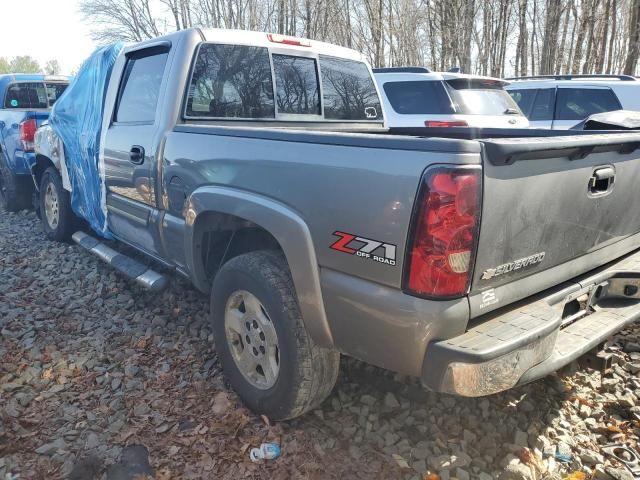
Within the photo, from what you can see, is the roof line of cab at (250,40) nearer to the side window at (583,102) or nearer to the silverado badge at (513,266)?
the silverado badge at (513,266)

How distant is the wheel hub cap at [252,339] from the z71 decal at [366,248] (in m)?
0.70

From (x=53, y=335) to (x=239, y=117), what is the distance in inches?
80.1

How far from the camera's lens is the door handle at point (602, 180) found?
7.31 ft

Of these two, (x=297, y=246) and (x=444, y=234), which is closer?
(x=444, y=234)

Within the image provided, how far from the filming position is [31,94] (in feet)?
25.5

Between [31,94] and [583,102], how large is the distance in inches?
339

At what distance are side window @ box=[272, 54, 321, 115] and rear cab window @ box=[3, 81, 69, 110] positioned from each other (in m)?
5.80

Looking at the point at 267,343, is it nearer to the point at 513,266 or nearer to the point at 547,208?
the point at 513,266

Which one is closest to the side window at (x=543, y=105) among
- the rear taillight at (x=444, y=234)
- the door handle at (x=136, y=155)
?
the door handle at (x=136, y=155)

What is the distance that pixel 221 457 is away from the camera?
2467 mm

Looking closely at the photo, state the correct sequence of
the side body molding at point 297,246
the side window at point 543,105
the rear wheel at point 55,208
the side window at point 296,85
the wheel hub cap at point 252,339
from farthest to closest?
1. the side window at point 543,105
2. the rear wheel at point 55,208
3. the side window at point 296,85
4. the wheel hub cap at point 252,339
5. the side body molding at point 297,246

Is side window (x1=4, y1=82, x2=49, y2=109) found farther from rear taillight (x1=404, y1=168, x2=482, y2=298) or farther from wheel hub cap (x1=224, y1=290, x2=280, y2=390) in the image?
rear taillight (x1=404, y1=168, x2=482, y2=298)

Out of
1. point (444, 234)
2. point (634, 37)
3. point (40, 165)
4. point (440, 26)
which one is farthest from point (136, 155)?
point (440, 26)

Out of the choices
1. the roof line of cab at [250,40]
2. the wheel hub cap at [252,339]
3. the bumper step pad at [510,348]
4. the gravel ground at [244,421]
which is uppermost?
the roof line of cab at [250,40]
